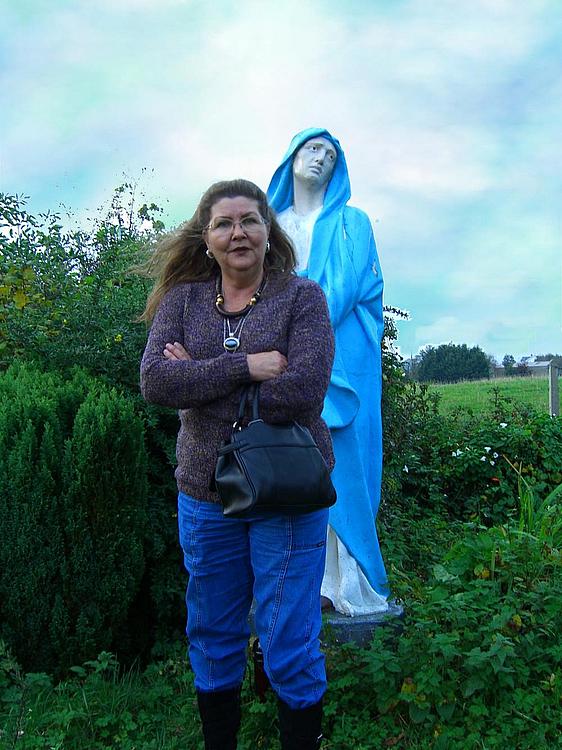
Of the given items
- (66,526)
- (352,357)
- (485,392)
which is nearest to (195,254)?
(352,357)

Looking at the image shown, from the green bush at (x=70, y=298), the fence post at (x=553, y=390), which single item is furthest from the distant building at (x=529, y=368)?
the green bush at (x=70, y=298)

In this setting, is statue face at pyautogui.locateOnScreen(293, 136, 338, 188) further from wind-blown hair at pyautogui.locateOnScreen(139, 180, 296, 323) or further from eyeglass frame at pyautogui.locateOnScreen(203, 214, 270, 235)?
eyeglass frame at pyautogui.locateOnScreen(203, 214, 270, 235)

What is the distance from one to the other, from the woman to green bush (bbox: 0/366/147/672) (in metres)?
1.07

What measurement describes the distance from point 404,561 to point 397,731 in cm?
186

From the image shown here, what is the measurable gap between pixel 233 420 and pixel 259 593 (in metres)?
0.52

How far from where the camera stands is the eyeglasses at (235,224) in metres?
2.27

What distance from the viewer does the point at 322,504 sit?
79.9 inches

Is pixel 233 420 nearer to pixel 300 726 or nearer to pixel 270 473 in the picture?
pixel 270 473

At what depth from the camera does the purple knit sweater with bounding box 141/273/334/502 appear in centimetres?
209

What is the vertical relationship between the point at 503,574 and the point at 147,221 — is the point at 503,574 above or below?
below

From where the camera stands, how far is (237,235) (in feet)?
7.36

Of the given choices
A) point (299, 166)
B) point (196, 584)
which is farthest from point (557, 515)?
point (196, 584)

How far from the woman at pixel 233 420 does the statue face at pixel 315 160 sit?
1.07 m

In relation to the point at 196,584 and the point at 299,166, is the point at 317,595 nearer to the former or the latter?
the point at 196,584
